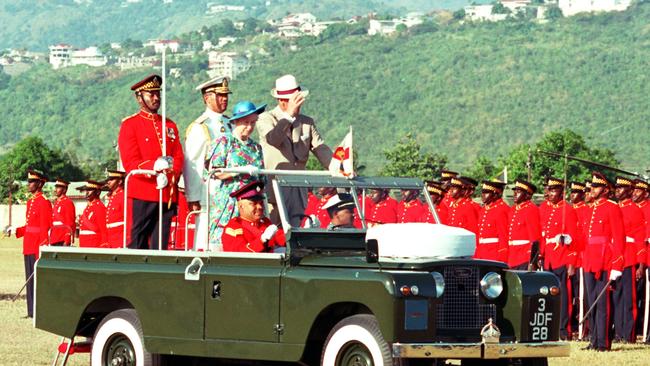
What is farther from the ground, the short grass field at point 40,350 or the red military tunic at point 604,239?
the red military tunic at point 604,239

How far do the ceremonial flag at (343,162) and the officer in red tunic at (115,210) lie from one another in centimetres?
678

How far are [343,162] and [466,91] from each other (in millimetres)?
151949

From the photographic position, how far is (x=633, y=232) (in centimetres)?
1966

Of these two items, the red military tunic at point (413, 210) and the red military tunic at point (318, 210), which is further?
the red military tunic at point (413, 210)

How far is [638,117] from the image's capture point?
151500 millimetres

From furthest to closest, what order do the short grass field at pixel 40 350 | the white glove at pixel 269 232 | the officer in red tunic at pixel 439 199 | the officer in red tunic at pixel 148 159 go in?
the officer in red tunic at pixel 439 199
the short grass field at pixel 40 350
the officer in red tunic at pixel 148 159
the white glove at pixel 269 232

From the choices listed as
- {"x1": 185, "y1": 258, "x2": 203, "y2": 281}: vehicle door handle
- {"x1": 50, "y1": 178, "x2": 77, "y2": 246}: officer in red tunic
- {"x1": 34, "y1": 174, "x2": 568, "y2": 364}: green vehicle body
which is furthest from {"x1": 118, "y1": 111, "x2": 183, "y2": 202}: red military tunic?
{"x1": 50, "y1": 178, "x2": 77, "y2": 246}: officer in red tunic

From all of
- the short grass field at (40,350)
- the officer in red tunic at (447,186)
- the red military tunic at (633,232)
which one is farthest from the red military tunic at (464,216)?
the short grass field at (40,350)

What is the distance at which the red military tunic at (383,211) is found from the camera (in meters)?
12.7

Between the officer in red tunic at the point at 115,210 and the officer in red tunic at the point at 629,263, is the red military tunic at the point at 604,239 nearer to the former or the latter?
the officer in red tunic at the point at 629,263

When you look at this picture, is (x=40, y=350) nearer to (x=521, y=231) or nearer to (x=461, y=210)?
(x=461, y=210)

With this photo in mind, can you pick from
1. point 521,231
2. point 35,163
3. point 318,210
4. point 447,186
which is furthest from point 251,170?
point 35,163

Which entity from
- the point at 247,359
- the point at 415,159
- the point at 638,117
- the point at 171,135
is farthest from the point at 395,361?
the point at 638,117

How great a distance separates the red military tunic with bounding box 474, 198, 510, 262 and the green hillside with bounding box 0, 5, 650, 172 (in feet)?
366
